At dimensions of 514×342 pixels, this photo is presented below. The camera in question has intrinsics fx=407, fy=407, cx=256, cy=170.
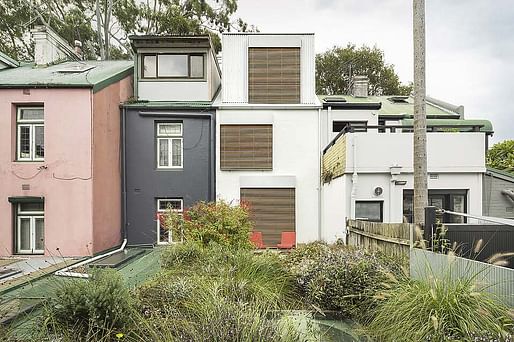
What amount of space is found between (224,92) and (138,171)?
408 centimetres

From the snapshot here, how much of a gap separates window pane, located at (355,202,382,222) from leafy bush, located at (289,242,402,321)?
512cm

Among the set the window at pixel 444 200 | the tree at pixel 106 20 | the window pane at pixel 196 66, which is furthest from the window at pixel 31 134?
the tree at pixel 106 20

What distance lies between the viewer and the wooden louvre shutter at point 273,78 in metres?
14.4

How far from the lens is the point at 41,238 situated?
1217 centimetres

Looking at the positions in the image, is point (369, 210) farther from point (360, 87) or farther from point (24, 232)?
point (24, 232)

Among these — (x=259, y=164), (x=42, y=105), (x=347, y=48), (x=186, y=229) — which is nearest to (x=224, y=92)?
(x=259, y=164)

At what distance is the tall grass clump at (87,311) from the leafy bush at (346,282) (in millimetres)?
2511

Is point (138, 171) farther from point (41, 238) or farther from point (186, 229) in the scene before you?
point (186, 229)

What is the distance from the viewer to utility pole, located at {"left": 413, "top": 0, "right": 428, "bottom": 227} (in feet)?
24.3

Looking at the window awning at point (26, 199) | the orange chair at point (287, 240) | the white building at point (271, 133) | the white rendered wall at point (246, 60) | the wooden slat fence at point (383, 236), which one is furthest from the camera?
the white rendered wall at point (246, 60)

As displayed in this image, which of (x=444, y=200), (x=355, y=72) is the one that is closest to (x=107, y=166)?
(x=444, y=200)

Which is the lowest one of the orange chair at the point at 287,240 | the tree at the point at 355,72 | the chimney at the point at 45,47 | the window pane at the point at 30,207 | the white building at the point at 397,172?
the orange chair at the point at 287,240

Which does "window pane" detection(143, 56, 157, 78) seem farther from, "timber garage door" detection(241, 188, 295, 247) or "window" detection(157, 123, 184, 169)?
"timber garage door" detection(241, 188, 295, 247)

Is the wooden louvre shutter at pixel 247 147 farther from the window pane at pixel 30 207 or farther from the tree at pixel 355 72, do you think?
the tree at pixel 355 72
